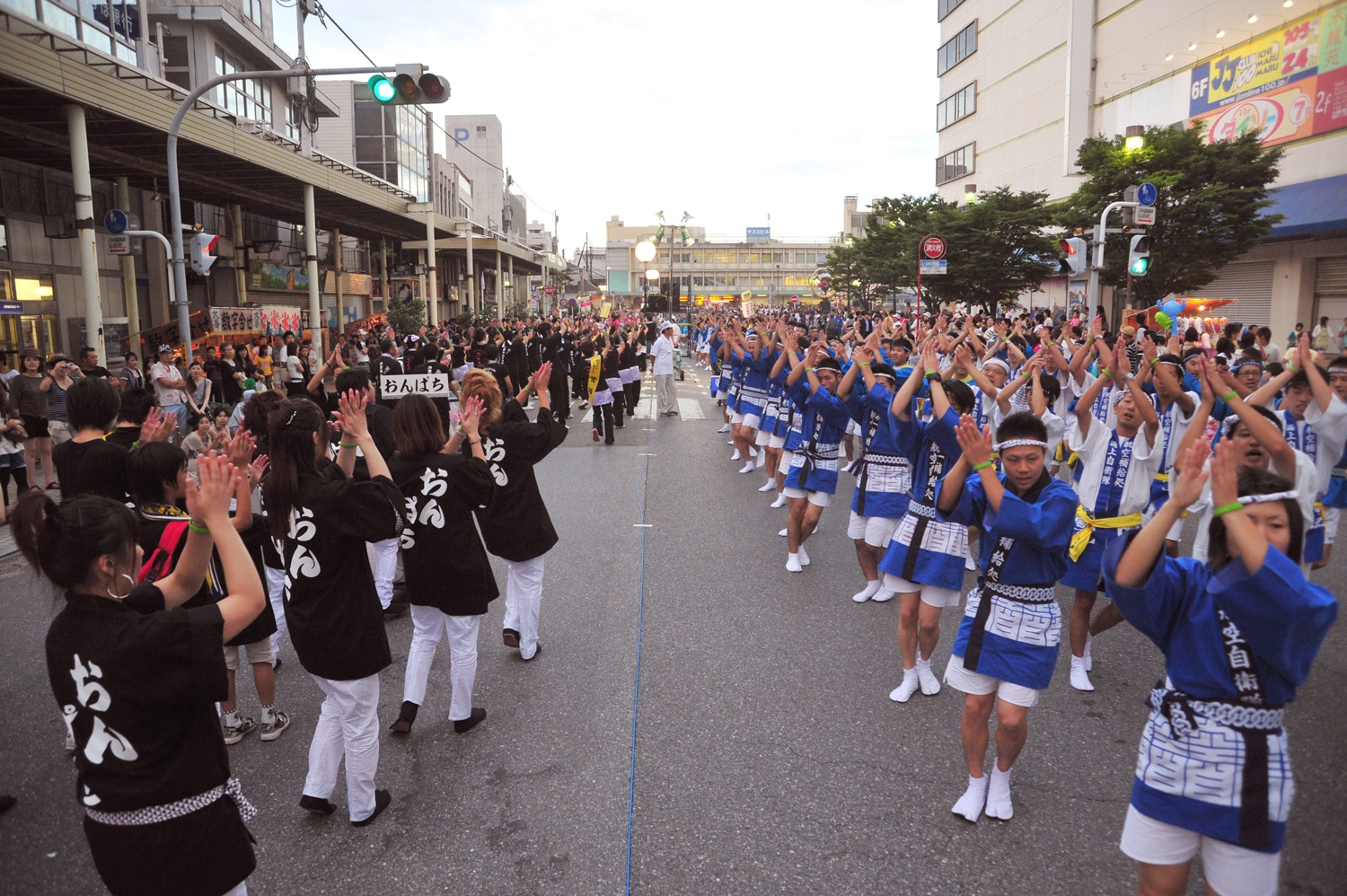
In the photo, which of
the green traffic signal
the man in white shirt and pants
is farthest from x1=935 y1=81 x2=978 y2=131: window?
the green traffic signal

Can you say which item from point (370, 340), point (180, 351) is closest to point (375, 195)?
point (370, 340)

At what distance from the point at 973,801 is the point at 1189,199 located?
22605 mm

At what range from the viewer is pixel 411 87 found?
9.92 meters

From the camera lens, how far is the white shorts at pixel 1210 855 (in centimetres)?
246

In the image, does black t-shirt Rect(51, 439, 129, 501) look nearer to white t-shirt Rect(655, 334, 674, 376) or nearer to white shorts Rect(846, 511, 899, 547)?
white shorts Rect(846, 511, 899, 547)

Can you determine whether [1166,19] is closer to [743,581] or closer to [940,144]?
[940,144]

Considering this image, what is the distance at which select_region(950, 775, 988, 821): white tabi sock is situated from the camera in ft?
12.3

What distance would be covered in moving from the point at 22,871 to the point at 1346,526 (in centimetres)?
1166

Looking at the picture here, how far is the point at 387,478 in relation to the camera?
12.1 ft

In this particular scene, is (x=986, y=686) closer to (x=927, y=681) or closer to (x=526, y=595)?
(x=927, y=681)

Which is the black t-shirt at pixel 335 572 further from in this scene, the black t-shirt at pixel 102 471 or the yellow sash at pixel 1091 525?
the yellow sash at pixel 1091 525

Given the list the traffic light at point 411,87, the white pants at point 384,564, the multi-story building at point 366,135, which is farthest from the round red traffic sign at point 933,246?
the multi-story building at point 366,135

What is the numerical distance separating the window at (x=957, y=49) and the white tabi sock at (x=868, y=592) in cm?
4933

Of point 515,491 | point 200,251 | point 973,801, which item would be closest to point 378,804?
point 515,491
